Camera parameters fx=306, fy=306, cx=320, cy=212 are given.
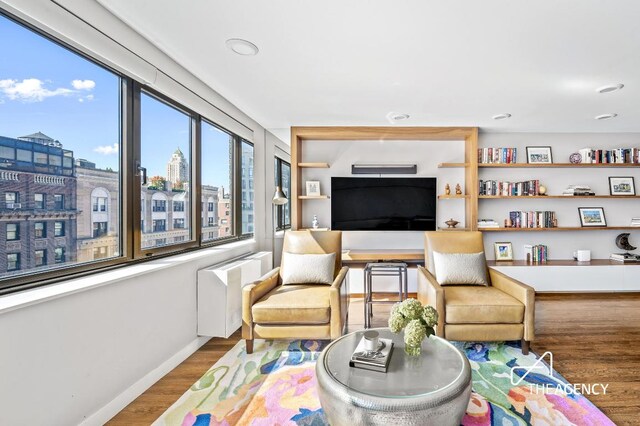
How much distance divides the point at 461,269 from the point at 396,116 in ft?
6.14

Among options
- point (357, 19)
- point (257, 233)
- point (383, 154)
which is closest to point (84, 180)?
point (357, 19)

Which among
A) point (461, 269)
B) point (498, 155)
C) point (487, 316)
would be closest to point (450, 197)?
point (498, 155)

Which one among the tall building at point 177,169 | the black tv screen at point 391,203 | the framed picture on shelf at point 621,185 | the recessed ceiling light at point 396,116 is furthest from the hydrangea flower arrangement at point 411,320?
the framed picture on shelf at point 621,185

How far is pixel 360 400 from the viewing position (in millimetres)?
1346

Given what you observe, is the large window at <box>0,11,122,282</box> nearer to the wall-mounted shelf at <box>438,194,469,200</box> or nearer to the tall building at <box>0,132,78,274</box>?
Result: the tall building at <box>0,132,78,274</box>

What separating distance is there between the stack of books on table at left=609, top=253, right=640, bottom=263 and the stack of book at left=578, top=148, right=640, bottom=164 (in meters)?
1.31

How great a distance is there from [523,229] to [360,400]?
12.8 ft

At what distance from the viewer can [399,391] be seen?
1390 mm

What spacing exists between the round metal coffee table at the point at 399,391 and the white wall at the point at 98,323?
48.7 inches

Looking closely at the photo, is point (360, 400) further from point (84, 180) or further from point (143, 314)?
point (84, 180)

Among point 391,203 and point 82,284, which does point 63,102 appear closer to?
point 82,284

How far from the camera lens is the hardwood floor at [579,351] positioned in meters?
1.86

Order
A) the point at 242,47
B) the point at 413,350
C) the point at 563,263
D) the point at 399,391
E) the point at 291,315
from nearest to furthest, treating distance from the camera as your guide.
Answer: the point at 399,391
the point at 413,350
the point at 242,47
the point at 291,315
the point at 563,263

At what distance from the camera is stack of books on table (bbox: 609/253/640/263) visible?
13.6 feet
